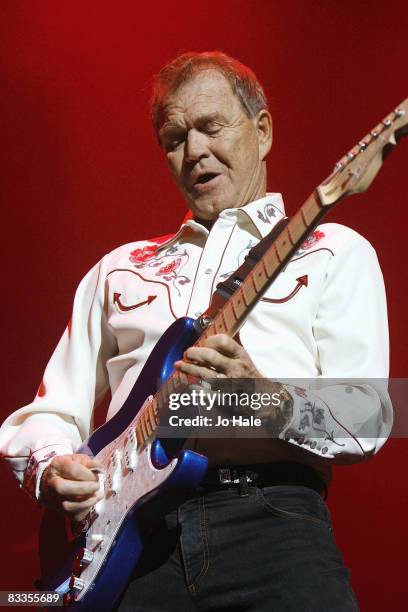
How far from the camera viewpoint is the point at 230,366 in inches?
39.7

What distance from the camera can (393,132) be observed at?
0.92 m

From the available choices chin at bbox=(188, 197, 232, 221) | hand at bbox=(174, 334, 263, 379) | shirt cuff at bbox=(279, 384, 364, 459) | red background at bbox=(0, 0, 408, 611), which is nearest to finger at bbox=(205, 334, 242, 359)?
hand at bbox=(174, 334, 263, 379)

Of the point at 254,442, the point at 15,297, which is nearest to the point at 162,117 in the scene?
the point at 15,297

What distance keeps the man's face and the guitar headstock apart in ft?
1.76

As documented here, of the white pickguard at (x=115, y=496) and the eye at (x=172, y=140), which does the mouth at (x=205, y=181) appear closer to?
the eye at (x=172, y=140)

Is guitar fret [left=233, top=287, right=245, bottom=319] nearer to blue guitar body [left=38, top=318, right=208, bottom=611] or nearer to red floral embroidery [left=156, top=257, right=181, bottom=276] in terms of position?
blue guitar body [left=38, top=318, right=208, bottom=611]

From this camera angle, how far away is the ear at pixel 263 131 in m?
1.58

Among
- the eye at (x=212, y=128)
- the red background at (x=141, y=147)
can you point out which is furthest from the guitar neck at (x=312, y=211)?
the red background at (x=141, y=147)

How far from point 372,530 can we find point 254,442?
73cm

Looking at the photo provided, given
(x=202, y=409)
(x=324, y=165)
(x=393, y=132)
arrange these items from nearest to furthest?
(x=393, y=132)
(x=202, y=409)
(x=324, y=165)

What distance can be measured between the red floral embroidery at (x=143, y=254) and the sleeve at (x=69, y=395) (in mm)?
63

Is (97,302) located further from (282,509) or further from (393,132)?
(393,132)

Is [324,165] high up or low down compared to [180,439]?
up

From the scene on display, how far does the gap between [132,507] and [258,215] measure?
57 centimetres
